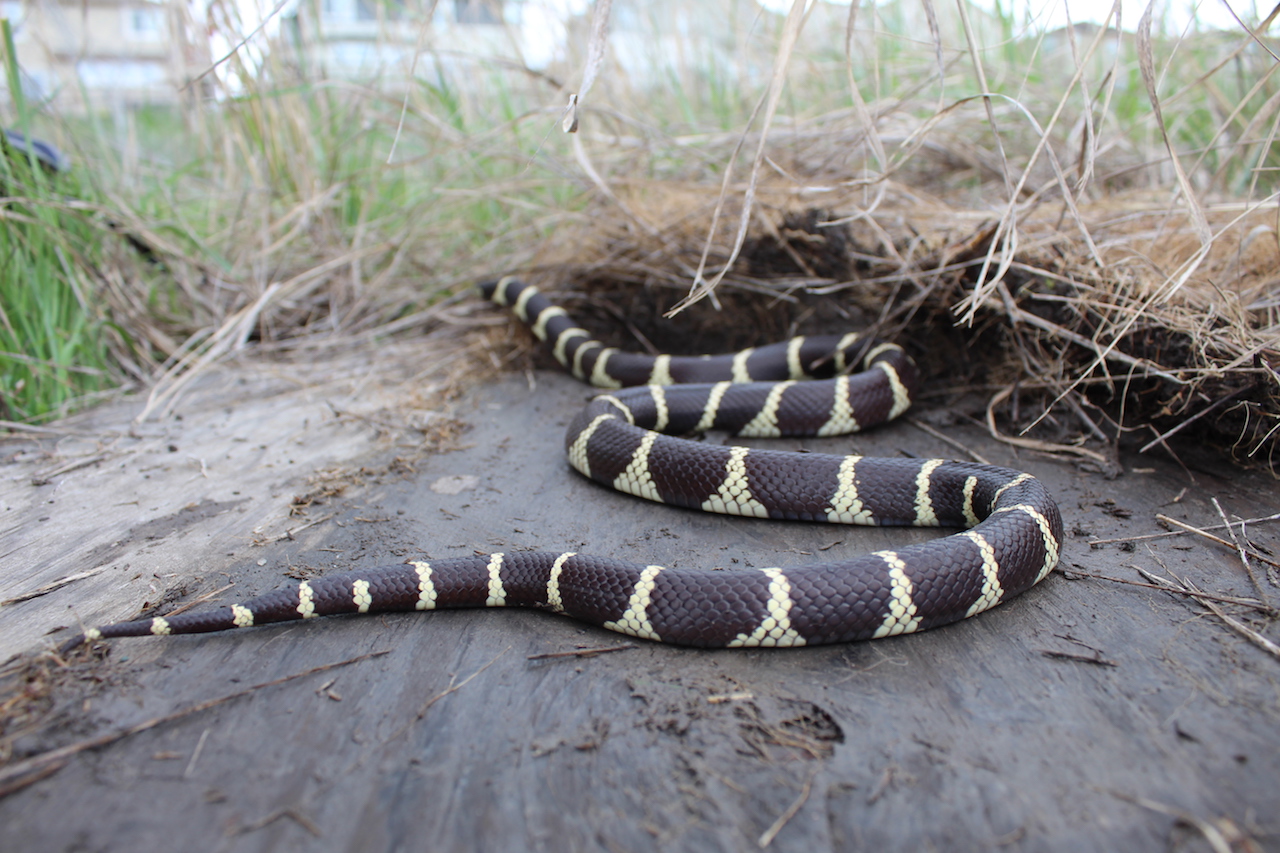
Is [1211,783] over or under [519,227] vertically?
under

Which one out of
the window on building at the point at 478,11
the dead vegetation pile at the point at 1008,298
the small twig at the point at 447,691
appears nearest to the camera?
the small twig at the point at 447,691

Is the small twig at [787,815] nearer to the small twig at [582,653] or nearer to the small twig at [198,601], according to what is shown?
the small twig at [582,653]

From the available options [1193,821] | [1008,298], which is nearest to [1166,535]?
[1008,298]

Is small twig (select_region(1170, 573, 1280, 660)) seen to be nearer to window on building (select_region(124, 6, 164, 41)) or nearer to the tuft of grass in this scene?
the tuft of grass

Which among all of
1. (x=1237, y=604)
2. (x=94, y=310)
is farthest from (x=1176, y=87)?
(x=94, y=310)


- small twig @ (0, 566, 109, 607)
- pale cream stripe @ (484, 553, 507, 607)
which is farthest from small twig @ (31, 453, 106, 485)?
pale cream stripe @ (484, 553, 507, 607)

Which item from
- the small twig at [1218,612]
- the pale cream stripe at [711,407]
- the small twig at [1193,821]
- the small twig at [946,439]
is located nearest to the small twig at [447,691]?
the small twig at [1193,821]

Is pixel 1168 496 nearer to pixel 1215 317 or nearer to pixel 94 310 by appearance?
pixel 1215 317

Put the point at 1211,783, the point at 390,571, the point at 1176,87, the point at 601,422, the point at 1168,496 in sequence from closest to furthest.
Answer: the point at 1211,783, the point at 390,571, the point at 1168,496, the point at 601,422, the point at 1176,87
